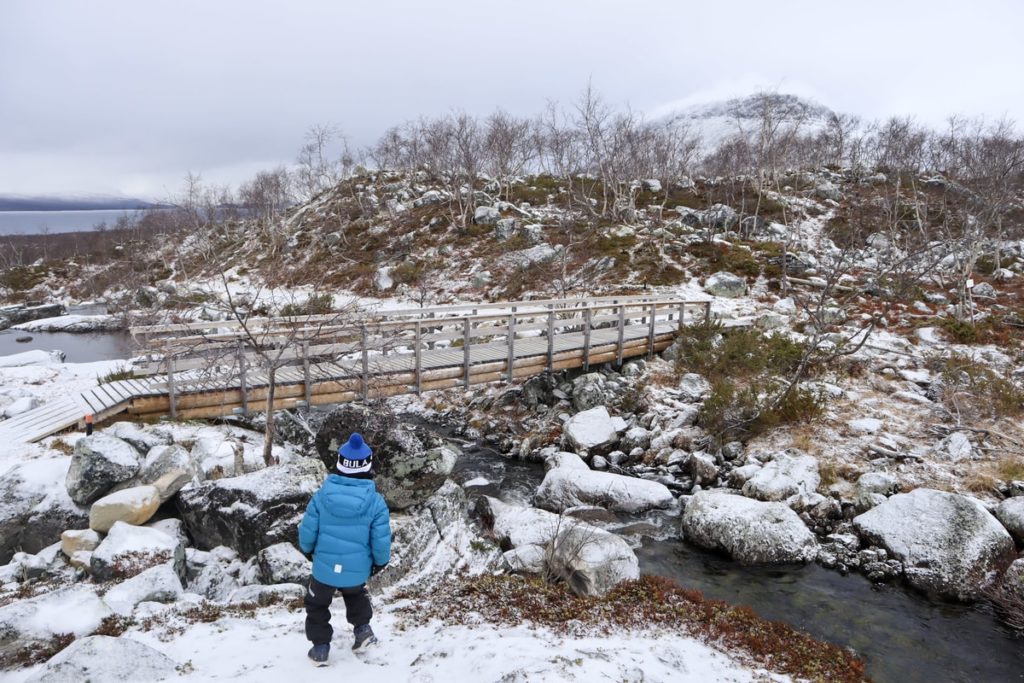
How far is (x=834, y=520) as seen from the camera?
8508 mm

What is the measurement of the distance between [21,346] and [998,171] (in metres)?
47.5

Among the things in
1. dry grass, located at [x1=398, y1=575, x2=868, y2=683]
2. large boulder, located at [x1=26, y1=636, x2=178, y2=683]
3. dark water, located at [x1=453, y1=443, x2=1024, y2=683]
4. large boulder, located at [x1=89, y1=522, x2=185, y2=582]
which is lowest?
dark water, located at [x1=453, y1=443, x2=1024, y2=683]

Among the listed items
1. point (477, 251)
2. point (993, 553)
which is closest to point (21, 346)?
point (477, 251)

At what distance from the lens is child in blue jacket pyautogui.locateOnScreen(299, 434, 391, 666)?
4.23 meters

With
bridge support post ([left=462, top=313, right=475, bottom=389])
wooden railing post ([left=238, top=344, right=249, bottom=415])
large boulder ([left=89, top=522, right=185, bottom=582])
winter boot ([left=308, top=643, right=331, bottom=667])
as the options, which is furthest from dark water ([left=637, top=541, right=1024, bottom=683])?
wooden railing post ([left=238, top=344, right=249, bottom=415])

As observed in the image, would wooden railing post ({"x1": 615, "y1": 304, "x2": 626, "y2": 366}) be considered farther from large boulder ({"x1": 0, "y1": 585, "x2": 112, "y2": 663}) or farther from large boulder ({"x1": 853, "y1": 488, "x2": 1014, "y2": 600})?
large boulder ({"x1": 0, "y1": 585, "x2": 112, "y2": 663})

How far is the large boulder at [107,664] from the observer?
364cm

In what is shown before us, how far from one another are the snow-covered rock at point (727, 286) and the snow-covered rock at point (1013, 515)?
16196mm

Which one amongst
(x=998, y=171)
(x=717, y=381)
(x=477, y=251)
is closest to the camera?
(x=717, y=381)

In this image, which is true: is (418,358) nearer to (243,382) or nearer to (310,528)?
(243,382)

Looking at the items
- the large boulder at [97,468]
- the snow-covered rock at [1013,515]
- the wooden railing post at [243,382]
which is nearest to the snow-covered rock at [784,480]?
the snow-covered rock at [1013,515]

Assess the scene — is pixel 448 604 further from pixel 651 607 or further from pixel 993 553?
pixel 993 553

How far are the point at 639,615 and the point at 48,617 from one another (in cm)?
562

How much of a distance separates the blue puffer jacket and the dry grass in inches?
56.6
